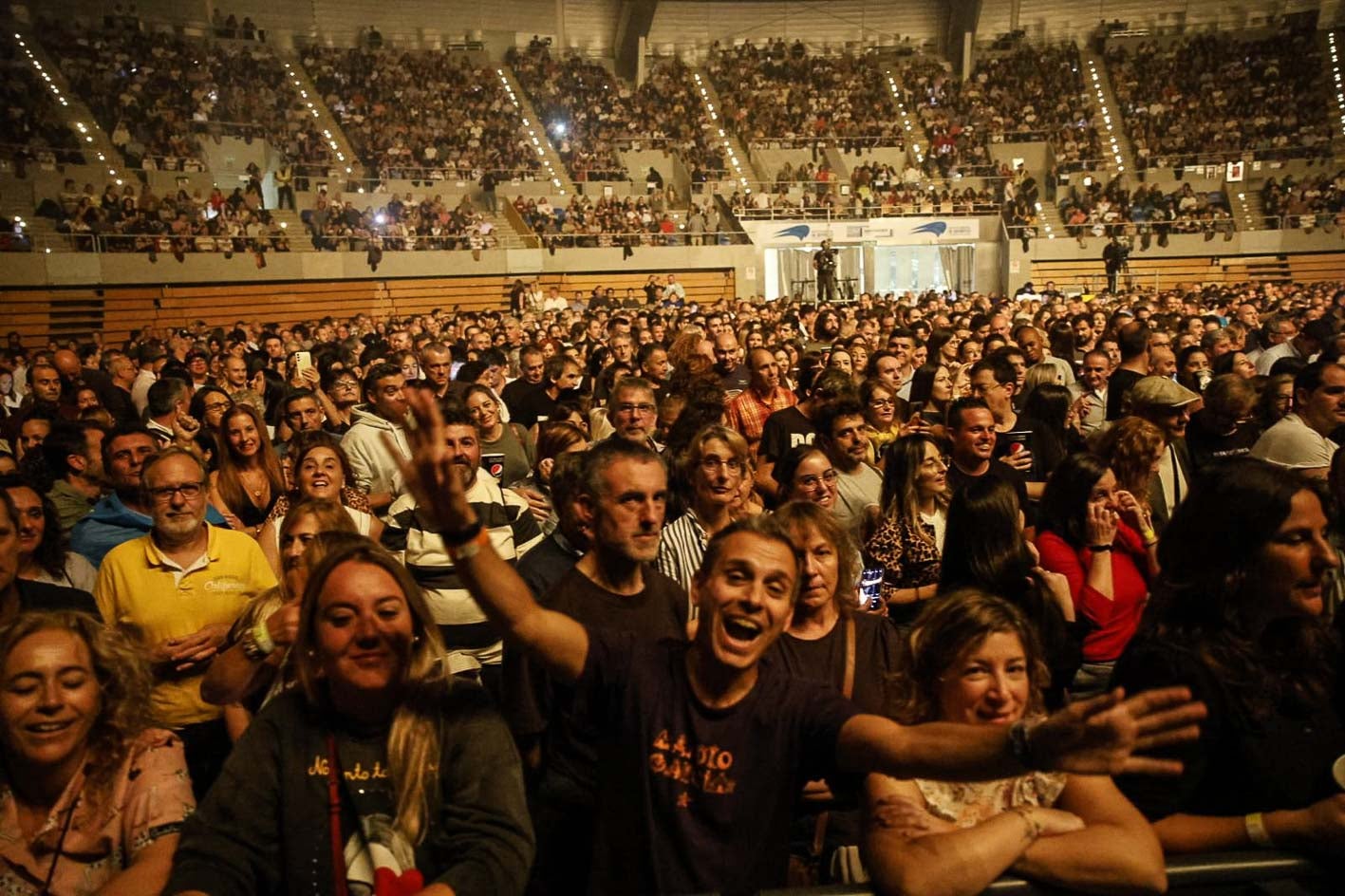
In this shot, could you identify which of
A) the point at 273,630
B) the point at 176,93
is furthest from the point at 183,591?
the point at 176,93

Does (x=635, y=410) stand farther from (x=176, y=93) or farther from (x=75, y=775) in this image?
(x=176, y=93)

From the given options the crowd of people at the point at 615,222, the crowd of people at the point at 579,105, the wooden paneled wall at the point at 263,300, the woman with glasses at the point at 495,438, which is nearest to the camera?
the woman with glasses at the point at 495,438

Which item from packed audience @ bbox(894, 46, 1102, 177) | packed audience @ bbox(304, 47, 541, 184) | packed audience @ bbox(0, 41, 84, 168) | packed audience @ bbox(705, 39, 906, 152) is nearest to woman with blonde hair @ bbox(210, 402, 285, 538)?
packed audience @ bbox(0, 41, 84, 168)

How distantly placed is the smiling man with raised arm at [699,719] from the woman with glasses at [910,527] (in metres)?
2.06

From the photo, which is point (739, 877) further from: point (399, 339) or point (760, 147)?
point (760, 147)

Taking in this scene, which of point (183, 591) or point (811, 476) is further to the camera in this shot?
point (811, 476)

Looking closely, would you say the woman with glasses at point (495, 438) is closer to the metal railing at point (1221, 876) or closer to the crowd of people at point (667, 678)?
the crowd of people at point (667, 678)

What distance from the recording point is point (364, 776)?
2131 millimetres

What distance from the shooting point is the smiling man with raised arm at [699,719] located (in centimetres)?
210

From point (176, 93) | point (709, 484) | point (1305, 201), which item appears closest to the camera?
point (709, 484)

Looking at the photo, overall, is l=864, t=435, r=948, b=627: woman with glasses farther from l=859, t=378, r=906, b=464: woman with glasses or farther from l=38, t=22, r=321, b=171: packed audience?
l=38, t=22, r=321, b=171: packed audience

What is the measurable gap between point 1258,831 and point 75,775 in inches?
99.2

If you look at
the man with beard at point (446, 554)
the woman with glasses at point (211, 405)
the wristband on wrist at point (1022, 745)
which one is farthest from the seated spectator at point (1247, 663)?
the woman with glasses at point (211, 405)

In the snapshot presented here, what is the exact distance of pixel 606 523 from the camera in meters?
3.15
